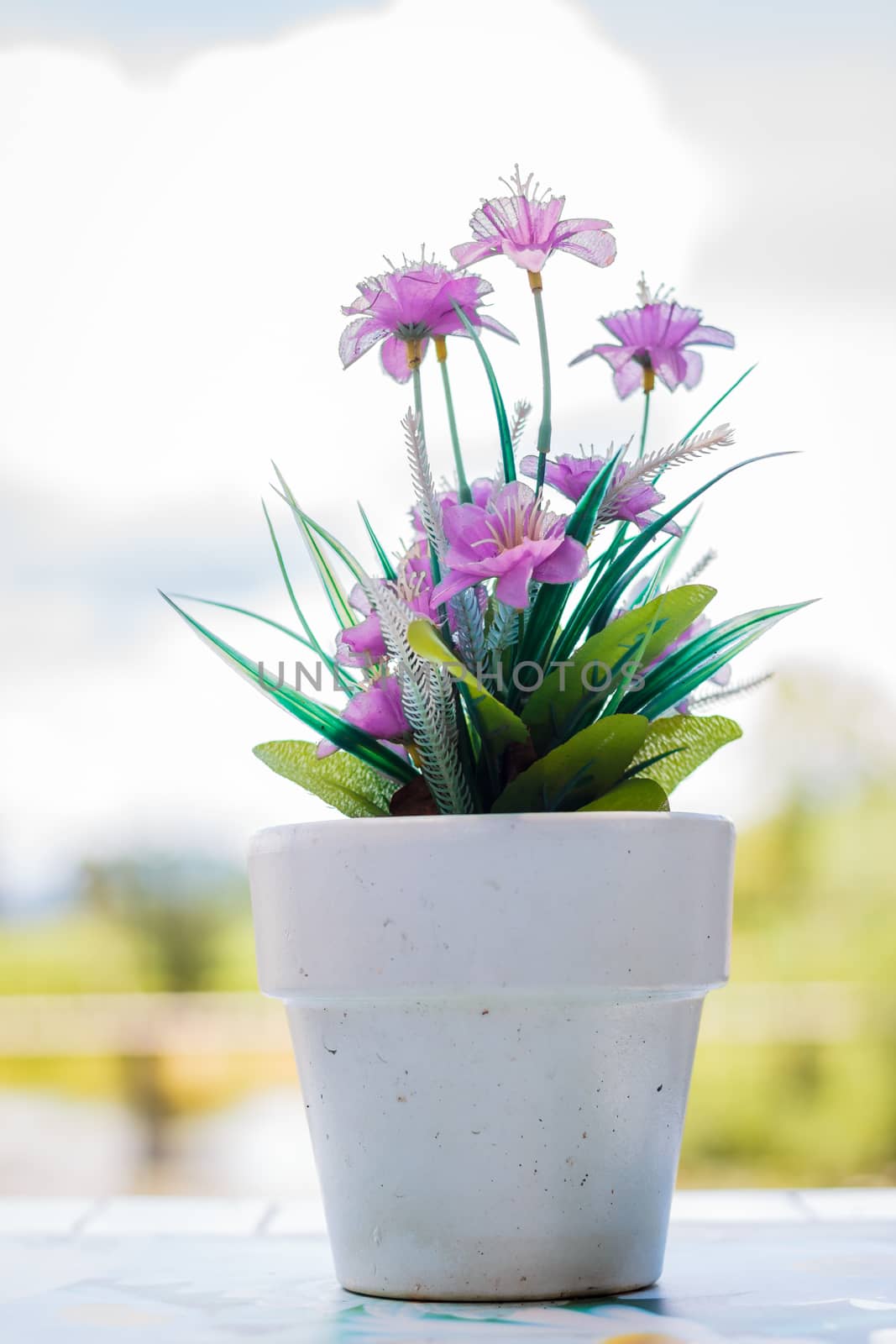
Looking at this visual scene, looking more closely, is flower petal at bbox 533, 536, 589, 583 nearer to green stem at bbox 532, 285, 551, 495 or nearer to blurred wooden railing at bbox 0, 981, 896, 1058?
green stem at bbox 532, 285, 551, 495

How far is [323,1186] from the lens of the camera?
0.59 metres

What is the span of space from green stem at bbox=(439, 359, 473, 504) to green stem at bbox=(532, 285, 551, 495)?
0.11 feet

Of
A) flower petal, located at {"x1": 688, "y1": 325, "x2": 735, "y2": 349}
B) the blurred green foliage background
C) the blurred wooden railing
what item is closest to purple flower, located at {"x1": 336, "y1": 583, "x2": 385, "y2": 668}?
flower petal, located at {"x1": 688, "y1": 325, "x2": 735, "y2": 349}

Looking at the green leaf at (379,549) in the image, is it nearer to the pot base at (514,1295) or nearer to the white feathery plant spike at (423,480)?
the white feathery plant spike at (423,480)

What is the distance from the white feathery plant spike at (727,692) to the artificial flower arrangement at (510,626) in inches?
0.5

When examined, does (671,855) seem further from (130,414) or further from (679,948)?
(130,414)

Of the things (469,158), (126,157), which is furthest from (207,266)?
(469,158)

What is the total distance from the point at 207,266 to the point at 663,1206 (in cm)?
1179

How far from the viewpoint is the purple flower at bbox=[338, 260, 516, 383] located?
1.91 ft

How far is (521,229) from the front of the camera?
1.91 ft

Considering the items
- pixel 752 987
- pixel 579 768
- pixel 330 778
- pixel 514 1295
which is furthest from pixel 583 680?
pixel 752 987

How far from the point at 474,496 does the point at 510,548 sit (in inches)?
→ 3.9

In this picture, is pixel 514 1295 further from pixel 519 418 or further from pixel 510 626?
pixel 519 418

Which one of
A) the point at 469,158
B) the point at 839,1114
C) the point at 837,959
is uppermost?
the point at 469,158
